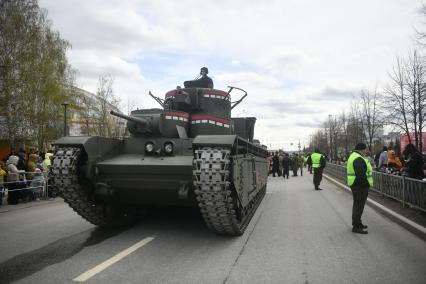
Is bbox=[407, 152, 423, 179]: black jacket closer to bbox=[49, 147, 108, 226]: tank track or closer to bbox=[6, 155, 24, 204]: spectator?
bbox=[49, 147, 108, 226]: tank track

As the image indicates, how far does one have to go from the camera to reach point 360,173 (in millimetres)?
6605

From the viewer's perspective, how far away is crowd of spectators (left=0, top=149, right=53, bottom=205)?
1067 cm

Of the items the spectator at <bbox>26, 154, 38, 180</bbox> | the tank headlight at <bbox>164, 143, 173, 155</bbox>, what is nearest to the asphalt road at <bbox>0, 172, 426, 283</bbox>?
the tank headlight at <bbox>164, 143, 173, 155</bbox>

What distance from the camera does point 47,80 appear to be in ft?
78.6

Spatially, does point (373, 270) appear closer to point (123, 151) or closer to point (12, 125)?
point (123, 151)

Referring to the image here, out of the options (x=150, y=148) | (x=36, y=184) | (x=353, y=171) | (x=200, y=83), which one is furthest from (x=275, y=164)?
(x=150, y=148)

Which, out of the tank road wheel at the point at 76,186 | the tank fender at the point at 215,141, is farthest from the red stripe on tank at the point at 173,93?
the tank fender at the point at 215,141

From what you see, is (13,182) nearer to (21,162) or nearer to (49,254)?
(21,162)

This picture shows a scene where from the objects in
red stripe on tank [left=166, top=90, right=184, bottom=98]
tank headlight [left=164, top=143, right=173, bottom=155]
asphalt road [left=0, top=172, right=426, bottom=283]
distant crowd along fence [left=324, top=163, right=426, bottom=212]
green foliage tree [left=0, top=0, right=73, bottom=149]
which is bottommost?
asphalt road [left=0, top=172, right=426, bottom=283]

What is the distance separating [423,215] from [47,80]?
22842 millimetres

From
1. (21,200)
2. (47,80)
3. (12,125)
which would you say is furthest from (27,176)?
(47,80)

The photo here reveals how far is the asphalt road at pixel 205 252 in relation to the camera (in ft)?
14.0

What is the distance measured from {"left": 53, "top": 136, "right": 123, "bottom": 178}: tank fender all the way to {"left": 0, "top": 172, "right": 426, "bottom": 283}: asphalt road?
123cm

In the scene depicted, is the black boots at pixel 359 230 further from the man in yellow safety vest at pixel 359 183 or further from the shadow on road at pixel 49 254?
the shadow on road at pixel 49 254
